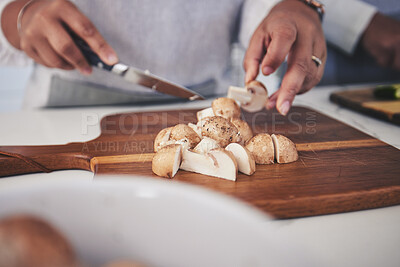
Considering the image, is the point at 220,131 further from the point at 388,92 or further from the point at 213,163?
the point at 388,92

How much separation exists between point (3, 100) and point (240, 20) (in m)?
2.88

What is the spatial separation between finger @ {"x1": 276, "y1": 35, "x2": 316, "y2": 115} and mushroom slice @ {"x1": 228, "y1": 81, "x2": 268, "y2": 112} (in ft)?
Answer: 0.34

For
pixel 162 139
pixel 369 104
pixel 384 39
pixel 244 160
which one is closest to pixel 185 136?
pixel 162 139

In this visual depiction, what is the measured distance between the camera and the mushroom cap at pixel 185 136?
108 cm

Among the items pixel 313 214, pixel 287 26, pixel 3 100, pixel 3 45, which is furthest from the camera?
pixel 3 100

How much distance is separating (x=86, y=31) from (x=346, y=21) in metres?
2.15

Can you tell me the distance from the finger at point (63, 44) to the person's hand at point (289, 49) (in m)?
0.73

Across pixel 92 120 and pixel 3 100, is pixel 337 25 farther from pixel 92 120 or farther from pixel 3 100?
pixel 3 100

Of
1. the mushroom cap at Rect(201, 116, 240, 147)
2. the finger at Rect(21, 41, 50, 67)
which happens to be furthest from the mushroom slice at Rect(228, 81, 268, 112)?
the finger at Rect(21, 41, 50, 67)

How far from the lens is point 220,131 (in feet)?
3.60

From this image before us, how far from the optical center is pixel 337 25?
2771 millimetres

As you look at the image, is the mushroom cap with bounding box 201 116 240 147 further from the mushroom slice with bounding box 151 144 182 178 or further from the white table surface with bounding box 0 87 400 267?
the white table surface with bounding box 0 87 400 267

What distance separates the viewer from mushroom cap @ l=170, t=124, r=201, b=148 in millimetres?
1078

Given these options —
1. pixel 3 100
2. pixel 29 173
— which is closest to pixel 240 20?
pixel 29 173
